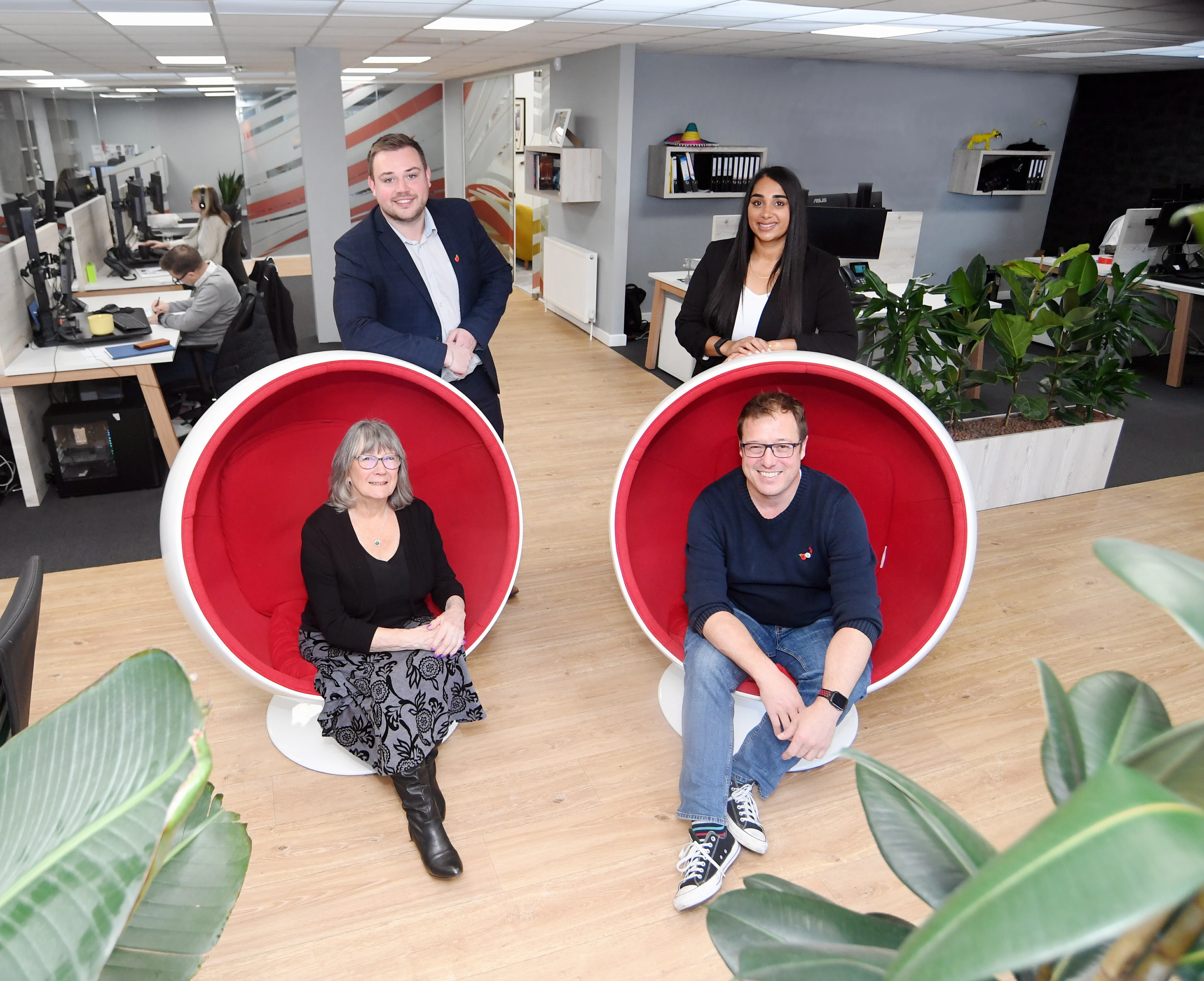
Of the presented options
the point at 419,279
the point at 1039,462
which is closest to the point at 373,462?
the point at 419,279

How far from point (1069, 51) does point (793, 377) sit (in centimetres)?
549

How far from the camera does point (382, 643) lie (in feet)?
7.34

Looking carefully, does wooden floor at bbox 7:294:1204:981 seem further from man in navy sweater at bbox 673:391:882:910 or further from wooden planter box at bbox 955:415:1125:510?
wooden planter box at bbox 955:415:1125:510

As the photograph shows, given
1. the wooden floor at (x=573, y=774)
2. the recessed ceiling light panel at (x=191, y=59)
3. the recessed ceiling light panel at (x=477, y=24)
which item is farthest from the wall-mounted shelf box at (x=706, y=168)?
the wooden floor at (x=573, y=774)

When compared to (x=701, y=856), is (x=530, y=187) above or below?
above

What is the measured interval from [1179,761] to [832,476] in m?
2.35

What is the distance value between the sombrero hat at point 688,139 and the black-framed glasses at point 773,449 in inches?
205

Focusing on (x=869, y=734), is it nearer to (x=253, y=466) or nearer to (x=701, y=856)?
(x=701, y=856)

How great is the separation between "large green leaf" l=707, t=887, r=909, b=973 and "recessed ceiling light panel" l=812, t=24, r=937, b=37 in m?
5.57

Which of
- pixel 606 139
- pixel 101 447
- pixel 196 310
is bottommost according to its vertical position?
pixel 101 447

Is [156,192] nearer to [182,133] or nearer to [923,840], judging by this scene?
[182,133]

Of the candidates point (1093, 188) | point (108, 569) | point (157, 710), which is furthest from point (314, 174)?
point (1093, 188)

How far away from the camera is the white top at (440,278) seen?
2689mm

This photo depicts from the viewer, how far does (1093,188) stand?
8500 mm
